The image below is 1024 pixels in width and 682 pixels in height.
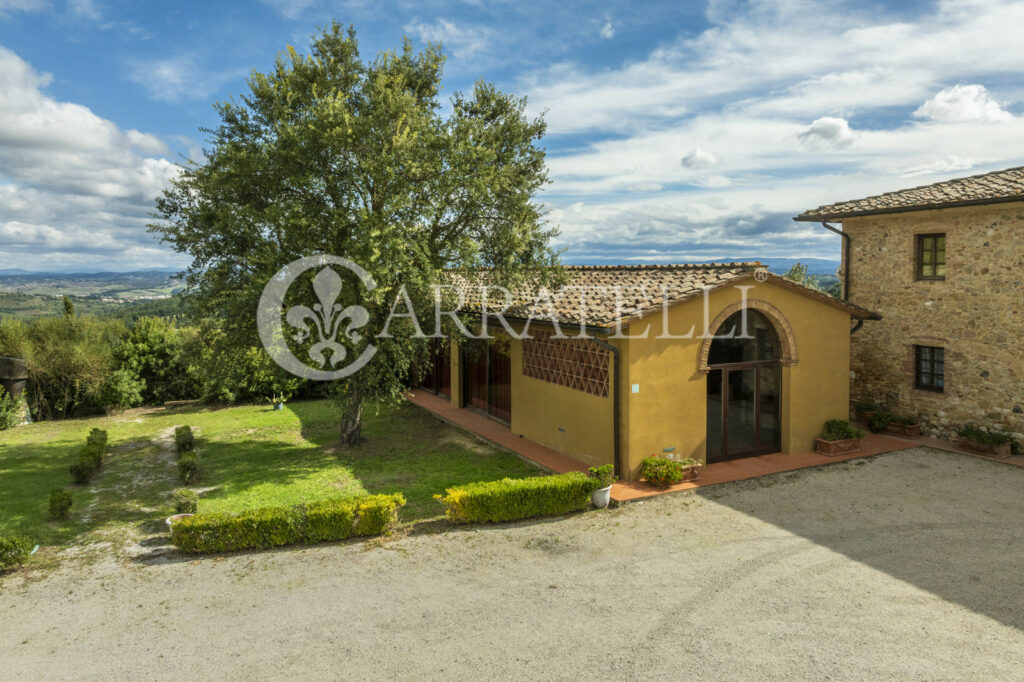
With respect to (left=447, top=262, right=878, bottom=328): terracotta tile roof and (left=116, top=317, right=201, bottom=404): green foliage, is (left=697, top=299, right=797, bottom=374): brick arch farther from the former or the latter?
(left=116, top=317, right=201, bottom=404): green foliage

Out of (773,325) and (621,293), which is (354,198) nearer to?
(621,293)

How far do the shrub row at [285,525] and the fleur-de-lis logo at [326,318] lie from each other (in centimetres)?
396

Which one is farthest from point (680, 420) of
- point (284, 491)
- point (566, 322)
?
point (284, 491)

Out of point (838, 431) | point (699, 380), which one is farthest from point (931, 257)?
point (699, 380)

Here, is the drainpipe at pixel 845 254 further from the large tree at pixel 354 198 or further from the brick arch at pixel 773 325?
the large tree at pixel 354 198

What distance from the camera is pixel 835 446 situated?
13336 millimetres

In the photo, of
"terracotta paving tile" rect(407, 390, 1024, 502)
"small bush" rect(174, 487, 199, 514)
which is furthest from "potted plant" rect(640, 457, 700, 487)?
"small bush" rect(174, 487, 199, 514)

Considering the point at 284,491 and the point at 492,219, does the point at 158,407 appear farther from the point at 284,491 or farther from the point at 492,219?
the point at 492,219

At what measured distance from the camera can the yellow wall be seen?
11.6 m

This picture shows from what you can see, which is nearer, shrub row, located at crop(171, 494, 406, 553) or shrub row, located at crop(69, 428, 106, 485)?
shrub row, located at crop(171, 494, 406, 553)

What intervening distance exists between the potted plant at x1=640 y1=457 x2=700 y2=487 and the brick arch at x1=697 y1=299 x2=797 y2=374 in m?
2.10

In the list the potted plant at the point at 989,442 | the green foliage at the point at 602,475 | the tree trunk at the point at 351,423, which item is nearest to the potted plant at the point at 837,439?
the potted plant at the point at 989,442

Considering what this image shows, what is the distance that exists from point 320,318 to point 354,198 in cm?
270

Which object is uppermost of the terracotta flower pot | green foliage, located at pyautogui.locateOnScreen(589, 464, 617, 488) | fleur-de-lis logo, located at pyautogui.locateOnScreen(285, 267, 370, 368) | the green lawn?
fleur-de-lis logo, located at pyautogui.locateOnScreen(285, 267, 370, 368)
